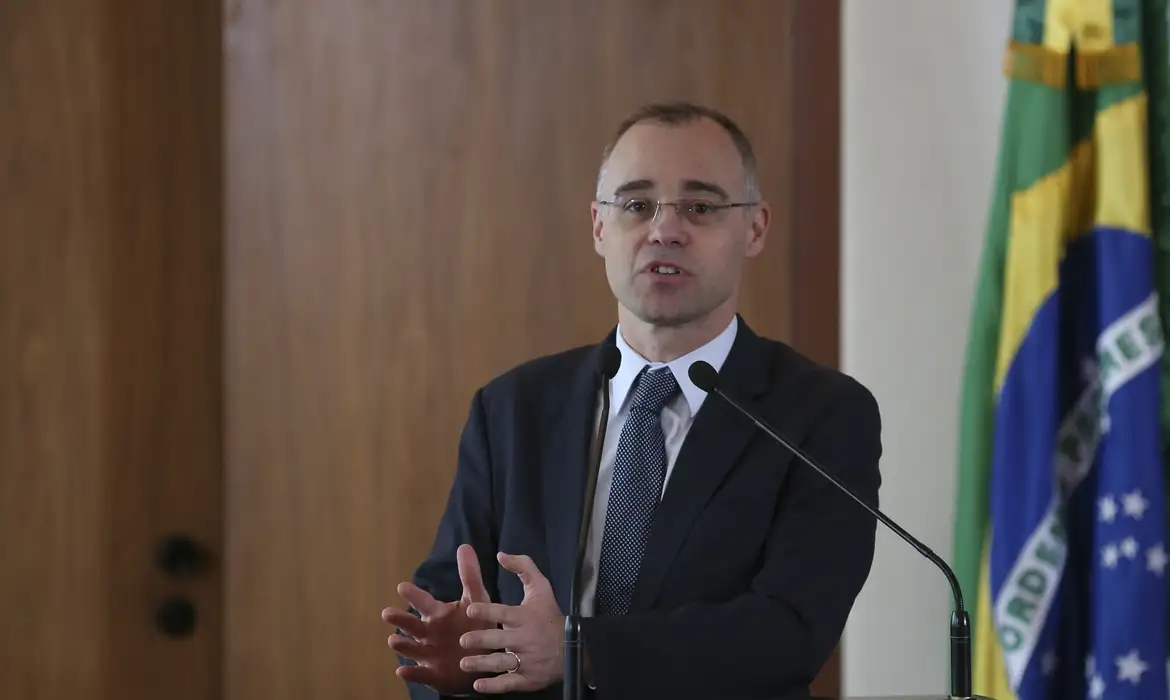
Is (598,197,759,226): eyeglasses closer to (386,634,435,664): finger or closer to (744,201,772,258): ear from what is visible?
(744,201,772,258): ear

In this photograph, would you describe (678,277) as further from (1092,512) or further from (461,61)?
(461,61)

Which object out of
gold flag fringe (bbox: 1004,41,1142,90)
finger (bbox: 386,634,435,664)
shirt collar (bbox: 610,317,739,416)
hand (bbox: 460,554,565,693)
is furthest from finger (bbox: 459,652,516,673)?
gold flag fringe (bbox: 1004,41,1142,90)

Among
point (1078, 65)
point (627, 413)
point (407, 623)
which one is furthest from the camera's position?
point (1078, 65)

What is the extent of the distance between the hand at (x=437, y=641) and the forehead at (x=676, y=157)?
2.06 feet

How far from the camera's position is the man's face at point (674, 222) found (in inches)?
73.2

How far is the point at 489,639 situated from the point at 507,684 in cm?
6

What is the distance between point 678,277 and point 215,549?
5.36 feet

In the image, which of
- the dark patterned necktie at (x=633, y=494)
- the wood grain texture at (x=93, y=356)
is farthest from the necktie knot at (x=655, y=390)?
the wood grain texture at (x=93, y=356)

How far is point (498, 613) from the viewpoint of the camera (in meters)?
1.55

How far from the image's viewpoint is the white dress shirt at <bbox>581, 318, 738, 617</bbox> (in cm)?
179

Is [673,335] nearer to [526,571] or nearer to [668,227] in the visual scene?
[668,227]

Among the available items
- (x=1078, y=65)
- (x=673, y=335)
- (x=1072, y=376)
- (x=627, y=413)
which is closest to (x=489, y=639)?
(x=627, y=413)

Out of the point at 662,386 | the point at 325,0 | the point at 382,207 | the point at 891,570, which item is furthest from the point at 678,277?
the point at 325,0

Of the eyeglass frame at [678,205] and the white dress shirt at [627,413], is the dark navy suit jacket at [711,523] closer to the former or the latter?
the white dress shirt at [627,413]
